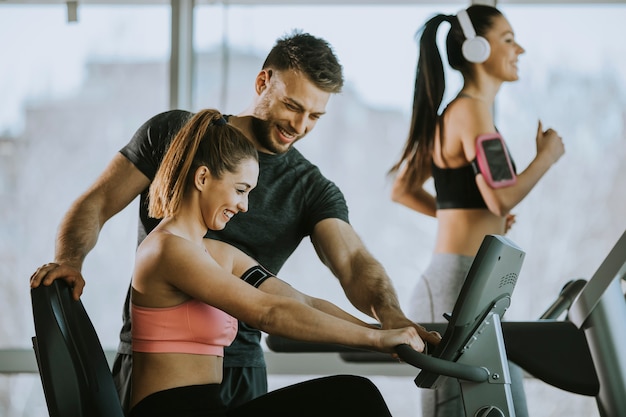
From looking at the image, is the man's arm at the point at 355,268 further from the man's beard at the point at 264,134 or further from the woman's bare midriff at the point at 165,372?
the woman's bare midriff at the point at 165,372

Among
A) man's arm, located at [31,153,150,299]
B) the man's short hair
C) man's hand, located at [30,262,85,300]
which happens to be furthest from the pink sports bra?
the man's short hair

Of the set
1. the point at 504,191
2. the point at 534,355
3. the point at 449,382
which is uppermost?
the point at 504,191

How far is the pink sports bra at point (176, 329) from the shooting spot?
1.73 metres

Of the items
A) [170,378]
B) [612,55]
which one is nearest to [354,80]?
[612,55]

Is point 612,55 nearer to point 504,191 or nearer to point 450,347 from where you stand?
point 504,191

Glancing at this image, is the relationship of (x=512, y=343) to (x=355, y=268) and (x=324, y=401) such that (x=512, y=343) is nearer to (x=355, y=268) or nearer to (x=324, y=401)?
(x=355, y=268)

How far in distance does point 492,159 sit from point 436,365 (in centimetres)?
153

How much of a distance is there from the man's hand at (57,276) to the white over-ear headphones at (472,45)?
1.78m

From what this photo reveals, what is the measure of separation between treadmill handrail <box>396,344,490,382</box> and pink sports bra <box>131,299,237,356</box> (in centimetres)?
44

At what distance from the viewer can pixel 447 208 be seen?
9.84 ft

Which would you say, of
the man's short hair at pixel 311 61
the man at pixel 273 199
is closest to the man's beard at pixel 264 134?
the man at pixel 273 199

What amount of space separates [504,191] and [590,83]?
1.12 metres

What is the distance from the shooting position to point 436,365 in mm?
1501

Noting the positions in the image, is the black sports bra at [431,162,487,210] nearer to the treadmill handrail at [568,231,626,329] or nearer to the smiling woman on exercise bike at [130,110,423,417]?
the treadmill handrail at [568,231,626,329]
